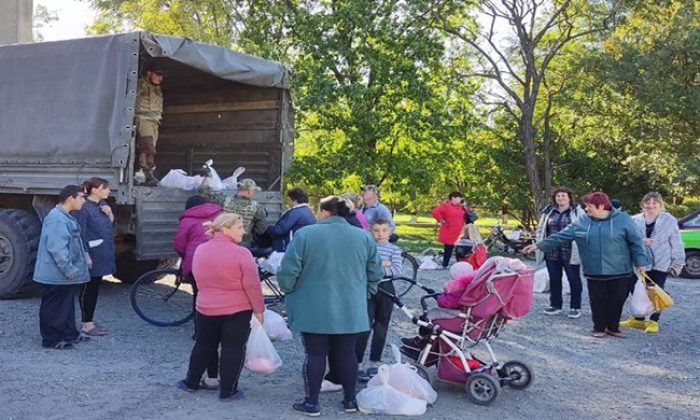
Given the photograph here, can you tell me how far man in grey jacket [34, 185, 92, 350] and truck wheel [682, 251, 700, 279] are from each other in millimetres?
11126

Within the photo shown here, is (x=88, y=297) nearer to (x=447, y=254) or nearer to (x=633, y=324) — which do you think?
(x=633, y=324)

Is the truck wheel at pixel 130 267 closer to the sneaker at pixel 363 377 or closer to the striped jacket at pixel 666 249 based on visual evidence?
the sneaker at pixel 363 377

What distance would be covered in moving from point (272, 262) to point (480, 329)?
274 cm

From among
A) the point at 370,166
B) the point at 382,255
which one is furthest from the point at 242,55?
the point at 370,166

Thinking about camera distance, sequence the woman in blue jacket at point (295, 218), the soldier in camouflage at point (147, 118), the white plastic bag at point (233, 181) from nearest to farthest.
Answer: the woman in blue jacket at point (295, 218), the soldier in camouflage at point (147, 118), the white plastic bag at point (233, 181)

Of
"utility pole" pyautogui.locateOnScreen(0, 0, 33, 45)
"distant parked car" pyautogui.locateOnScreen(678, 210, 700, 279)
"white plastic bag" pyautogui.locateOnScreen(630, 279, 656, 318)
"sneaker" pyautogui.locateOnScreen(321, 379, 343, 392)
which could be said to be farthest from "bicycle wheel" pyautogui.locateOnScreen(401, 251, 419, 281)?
"utility pole" pyautogui.locateOnScreen(0, 0, 33, 45)

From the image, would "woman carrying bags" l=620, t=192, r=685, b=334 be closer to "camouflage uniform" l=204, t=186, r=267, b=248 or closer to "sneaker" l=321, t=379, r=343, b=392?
"camouflage uniform" l=204, t=186, r=267, b=248

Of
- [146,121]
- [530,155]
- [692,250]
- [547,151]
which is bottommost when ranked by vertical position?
[692,250]

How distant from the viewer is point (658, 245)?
796 cm

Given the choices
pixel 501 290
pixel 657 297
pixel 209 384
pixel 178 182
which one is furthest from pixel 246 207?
pixel 657 297

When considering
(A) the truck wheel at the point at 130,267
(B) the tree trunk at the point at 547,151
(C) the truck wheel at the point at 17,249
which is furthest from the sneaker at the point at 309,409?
(B) the tree trunk at the point at 547,151

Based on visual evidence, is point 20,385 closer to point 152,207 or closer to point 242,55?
point 152,207

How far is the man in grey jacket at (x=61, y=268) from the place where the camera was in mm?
6125

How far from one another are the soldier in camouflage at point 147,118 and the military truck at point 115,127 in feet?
0.87
